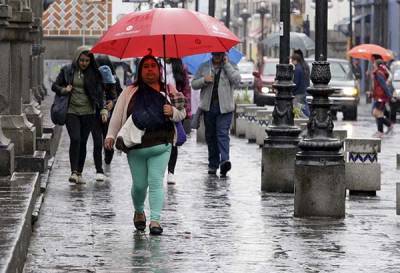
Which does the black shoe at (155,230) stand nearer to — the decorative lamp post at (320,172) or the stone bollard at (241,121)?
the decorative lamp post at (320,172)

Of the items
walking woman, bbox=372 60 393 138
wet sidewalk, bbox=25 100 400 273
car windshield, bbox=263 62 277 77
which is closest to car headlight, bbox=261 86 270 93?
car windshield, bbox=263 62 277 77

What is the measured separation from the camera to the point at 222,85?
20.6 m

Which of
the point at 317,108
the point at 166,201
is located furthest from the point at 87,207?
the point at 317,108

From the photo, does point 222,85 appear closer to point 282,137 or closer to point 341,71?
point 282,137

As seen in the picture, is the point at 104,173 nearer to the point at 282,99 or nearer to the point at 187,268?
the point at 282,99

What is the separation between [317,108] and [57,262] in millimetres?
4811

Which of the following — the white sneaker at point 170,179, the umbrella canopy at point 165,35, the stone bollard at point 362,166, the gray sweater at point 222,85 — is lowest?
the white sneaker at point 170,179

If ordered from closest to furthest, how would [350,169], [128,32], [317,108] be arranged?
[128,32]
[317,108]
[350,169]

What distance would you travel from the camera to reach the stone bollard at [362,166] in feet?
59.6

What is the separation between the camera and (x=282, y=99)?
1934 cm

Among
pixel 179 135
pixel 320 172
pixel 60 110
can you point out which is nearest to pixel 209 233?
pixel 179 135

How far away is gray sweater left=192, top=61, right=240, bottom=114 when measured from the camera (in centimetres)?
→ 2048

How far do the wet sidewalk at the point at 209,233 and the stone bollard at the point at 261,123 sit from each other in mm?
8095

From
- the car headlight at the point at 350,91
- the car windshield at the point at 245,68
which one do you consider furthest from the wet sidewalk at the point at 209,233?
the car windshield at the point at 245,68
